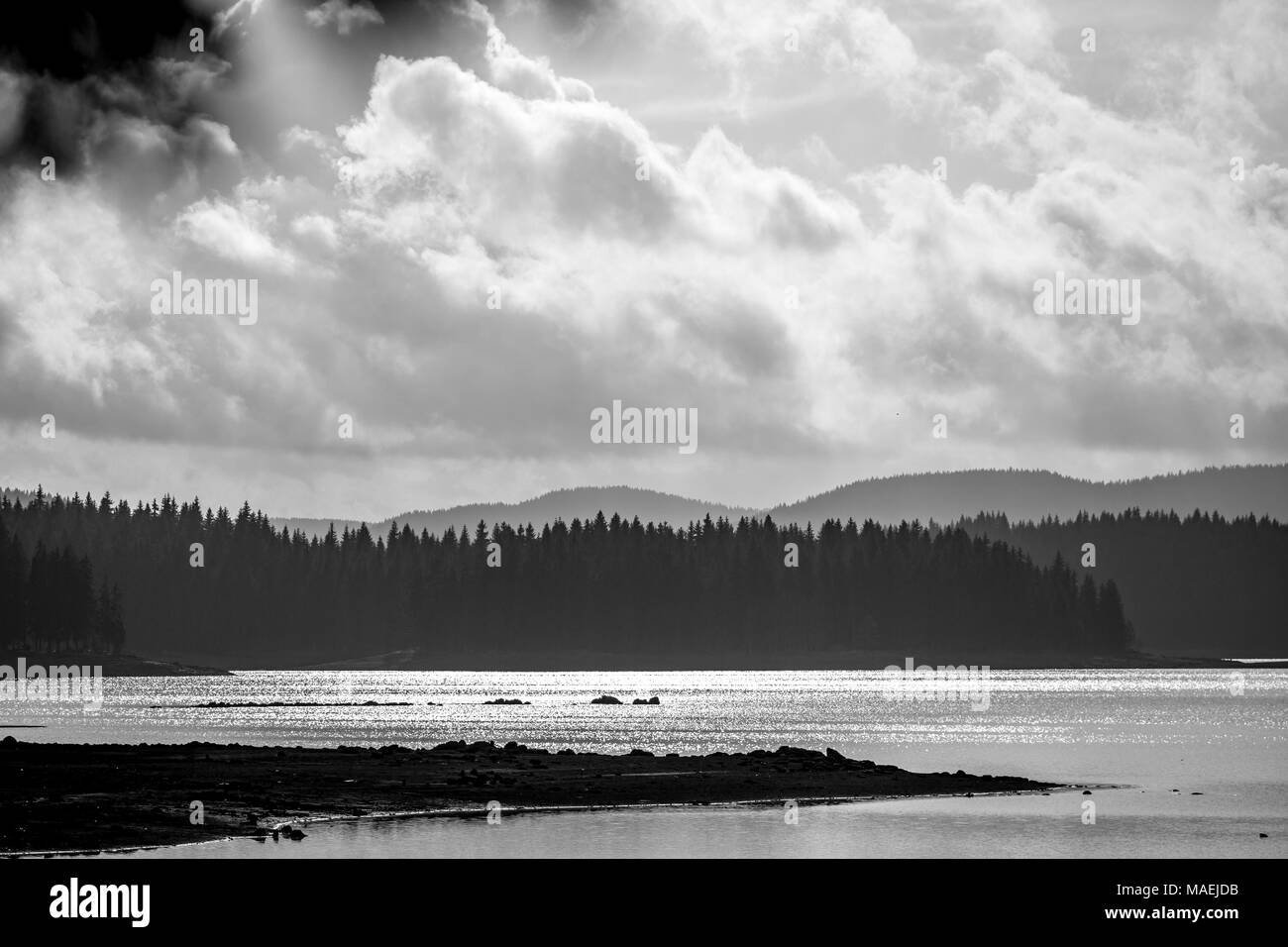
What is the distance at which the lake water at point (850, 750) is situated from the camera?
1984 inches

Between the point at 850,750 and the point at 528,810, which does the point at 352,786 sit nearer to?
the point at 528,810

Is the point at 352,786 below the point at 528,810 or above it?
above

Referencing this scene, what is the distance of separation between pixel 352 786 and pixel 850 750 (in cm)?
4081

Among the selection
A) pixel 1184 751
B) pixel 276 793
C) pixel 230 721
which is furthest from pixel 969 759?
pixel 230 721

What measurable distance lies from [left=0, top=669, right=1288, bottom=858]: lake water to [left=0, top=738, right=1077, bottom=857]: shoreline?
2.17 m

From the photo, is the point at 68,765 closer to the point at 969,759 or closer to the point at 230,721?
the point at 969,759

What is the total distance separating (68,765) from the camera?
65.1 meters

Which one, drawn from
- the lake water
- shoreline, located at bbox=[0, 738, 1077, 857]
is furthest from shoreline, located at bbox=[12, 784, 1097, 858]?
the lake water

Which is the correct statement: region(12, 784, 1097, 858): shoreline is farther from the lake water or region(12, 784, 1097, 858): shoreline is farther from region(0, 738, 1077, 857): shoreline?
the lake water

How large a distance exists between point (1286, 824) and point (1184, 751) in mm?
37161

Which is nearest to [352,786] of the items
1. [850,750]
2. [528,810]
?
[528,810]

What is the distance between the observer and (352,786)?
61188mm

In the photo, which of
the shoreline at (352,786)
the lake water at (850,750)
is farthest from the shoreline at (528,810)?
the lake water at (850,750)

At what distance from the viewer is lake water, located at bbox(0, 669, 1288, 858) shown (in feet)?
165
